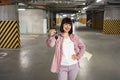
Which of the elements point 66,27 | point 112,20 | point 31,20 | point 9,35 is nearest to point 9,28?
point 9,35

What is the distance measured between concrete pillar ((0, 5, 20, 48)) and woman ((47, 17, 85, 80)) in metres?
9.42

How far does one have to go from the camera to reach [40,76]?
6594mm

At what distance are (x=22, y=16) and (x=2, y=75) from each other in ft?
55.8

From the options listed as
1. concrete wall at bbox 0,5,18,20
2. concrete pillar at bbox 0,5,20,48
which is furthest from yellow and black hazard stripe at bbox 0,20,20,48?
concrete wall at bbox 0,5,18,20

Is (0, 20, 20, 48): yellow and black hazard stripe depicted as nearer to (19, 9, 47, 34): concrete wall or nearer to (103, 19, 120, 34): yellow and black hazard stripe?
(19, 9, 47, 34): concrete wall

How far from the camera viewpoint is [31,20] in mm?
22969

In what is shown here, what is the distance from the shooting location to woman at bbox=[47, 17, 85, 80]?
3.46 metres

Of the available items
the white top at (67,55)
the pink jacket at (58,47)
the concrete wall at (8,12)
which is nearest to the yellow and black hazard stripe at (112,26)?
the concrete wall at (8,12)

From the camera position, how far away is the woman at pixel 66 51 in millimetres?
3455

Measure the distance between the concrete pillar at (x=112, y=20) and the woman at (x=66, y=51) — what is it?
19.3 meters

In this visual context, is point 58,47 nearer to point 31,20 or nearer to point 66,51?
point 66,51

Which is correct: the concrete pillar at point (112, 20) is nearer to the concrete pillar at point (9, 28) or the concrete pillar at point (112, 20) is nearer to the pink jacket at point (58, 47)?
the concrete pillar at point (9, 28)

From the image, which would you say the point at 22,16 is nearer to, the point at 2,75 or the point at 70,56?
the point at 2,75

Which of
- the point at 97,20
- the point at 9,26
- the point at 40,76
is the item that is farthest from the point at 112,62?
the point at 97,20
